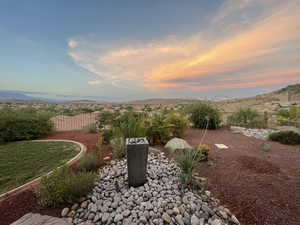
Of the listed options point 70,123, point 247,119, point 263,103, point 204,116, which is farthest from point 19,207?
point 263,103

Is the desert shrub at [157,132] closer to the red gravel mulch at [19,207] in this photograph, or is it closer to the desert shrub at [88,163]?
the desert shrub at [88,163]

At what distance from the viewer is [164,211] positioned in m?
2.00

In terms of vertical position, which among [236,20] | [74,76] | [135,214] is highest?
[236,20]

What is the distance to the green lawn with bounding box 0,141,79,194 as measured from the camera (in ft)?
9.71

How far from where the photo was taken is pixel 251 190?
2.45 metres

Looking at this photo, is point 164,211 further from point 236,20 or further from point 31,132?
point 236,20

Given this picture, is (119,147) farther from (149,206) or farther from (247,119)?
(247,119)

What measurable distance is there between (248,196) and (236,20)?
22.9ft

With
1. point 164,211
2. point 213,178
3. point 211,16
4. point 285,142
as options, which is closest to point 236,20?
point 211,16

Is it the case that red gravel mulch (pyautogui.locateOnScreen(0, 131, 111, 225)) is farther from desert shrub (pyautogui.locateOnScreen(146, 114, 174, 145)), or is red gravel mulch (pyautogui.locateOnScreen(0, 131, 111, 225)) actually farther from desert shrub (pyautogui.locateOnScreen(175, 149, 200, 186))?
desert shrub (pyautogui.locateOnScreen(146, 114, 174, 145))

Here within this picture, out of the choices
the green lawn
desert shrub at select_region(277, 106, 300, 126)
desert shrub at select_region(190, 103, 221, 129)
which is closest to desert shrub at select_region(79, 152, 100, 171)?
the green lawn

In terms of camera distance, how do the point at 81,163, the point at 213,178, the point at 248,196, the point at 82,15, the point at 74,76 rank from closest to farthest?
the point at 248,196
the point at 213,178
the point at 81,163
the point at 82,15
the point at 74,76

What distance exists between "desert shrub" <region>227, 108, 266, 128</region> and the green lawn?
990 cm

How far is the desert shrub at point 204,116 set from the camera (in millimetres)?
7666
